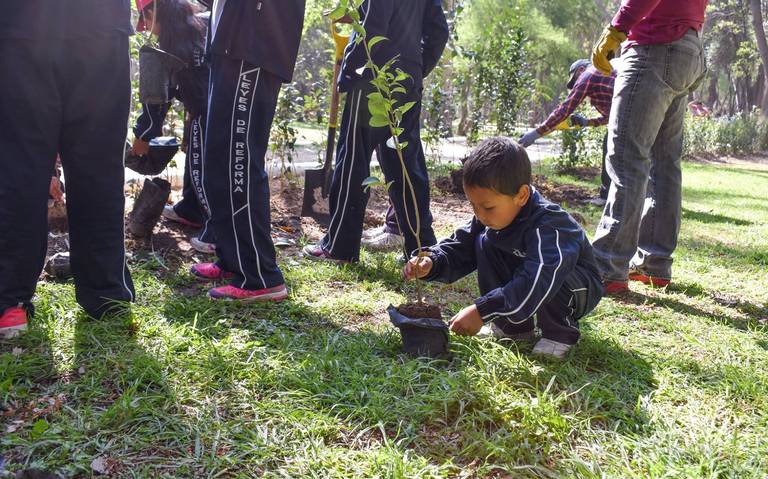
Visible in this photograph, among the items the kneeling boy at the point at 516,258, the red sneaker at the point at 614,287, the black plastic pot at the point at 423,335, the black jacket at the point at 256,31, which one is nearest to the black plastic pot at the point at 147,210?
the black jacket at the point at 256,31

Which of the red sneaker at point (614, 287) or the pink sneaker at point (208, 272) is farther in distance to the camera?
the red sneaker at point (614, 287)

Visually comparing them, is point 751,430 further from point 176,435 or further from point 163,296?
point 163,296

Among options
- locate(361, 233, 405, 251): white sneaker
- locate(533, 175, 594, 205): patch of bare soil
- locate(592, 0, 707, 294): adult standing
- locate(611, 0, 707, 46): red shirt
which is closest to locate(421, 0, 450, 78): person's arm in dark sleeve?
locate(592, 0, 707, 294): adult standing

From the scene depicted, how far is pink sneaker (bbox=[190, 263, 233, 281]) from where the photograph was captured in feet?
11.7

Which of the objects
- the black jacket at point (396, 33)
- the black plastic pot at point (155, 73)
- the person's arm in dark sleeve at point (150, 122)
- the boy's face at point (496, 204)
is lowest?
the boy's face at point (496, 204)

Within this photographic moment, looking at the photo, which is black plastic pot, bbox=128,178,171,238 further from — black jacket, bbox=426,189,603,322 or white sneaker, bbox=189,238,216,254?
black jacket, bbox=426,189,603,322

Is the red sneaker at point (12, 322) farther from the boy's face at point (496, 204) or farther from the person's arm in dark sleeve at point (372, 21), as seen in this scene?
the person's arm in dark sleeve at point (372, 21)

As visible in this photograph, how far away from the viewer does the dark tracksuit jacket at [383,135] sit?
3838mm

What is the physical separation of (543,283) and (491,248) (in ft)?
1.22

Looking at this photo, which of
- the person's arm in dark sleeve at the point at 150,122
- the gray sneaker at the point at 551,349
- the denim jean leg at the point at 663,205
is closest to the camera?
the gray sneaker at the point at 551,349

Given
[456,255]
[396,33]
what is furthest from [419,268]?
[396,33]

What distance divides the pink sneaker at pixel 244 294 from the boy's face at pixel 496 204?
111cm

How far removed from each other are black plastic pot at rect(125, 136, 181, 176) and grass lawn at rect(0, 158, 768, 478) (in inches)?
49.3

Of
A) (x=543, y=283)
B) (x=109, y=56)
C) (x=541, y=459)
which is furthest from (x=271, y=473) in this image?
(x=109, y=56)
